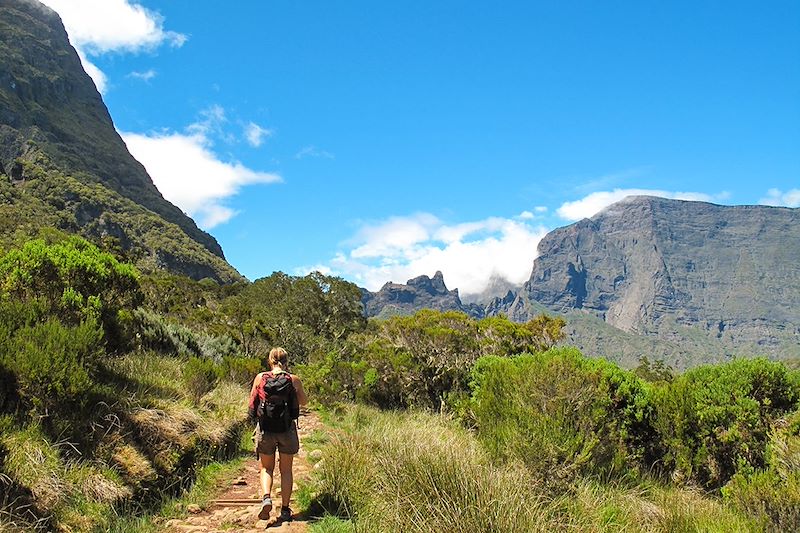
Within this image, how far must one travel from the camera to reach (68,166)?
339ft

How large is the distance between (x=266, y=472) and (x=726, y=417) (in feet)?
19.1

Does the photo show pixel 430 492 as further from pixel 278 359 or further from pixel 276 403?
pixel 278 359

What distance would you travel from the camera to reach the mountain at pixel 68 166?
7812cm

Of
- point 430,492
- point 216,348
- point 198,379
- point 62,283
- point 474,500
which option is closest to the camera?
point 474,500

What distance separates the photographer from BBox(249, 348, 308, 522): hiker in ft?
19.3

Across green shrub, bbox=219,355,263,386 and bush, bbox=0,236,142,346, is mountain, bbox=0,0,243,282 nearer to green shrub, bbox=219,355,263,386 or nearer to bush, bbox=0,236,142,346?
green shrub, bbox=219,355,263,386

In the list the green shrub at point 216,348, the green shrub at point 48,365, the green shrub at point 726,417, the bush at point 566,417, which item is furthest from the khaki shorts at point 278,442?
the green shrub at point 216,348

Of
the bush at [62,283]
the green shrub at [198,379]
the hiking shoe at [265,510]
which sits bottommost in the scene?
the hiking shoe at [265,510]

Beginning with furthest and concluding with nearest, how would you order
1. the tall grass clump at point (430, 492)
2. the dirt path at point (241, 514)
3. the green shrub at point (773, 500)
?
the dirt path at point (241, 514)
the green shrub at point (773, 500)
the tall grass clump at point (430, 492)

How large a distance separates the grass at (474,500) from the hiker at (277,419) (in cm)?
60

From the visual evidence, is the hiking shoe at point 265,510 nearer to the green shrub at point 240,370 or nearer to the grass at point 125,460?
the grass at point 125,460

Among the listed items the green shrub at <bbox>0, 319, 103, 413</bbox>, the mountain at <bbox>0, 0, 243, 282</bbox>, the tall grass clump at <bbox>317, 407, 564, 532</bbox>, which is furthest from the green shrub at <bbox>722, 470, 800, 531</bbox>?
the mountain at <bbox>0, 0, 243, 282</bbox>

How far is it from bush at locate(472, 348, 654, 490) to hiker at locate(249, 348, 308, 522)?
2.36 metres

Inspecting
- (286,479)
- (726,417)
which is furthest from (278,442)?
(726,417)
